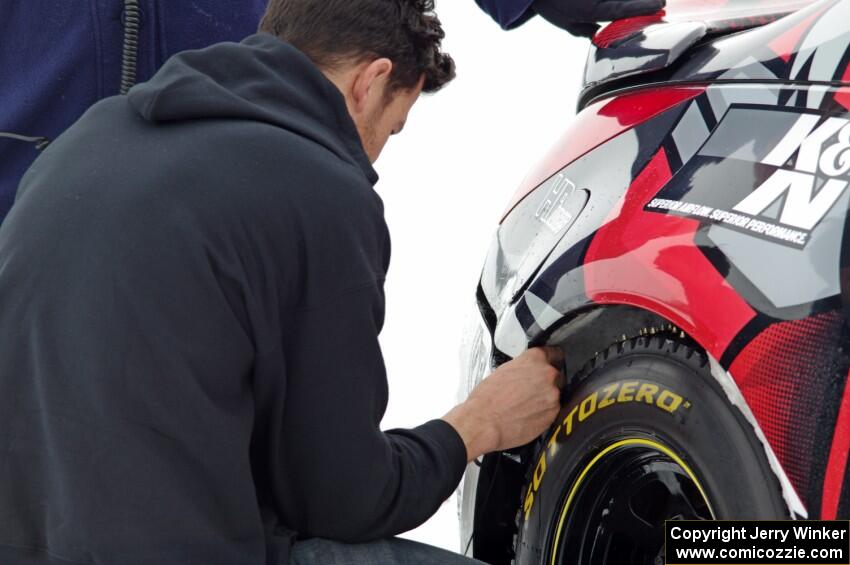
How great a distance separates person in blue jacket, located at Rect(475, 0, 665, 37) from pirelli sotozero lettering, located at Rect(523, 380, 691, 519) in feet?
2.28

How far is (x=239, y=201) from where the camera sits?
56.7 inches

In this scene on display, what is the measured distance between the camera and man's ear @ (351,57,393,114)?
1.65 m

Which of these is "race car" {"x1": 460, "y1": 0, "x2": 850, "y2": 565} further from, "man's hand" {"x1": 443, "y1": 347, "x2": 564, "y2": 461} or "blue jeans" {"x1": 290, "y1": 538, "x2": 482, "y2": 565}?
"blue jeans" {"x1": 290, "y1": 538, "x2": 482, "y2": 565}

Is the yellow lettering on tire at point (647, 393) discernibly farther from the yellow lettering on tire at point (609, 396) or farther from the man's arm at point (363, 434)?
the man's arm at point (363, 434)

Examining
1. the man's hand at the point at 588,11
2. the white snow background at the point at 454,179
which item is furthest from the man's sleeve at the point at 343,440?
the white snow background at the point at 454,179

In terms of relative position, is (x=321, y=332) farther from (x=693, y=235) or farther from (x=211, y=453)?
(x=693, y=235)

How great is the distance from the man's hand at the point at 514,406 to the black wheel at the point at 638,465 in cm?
3

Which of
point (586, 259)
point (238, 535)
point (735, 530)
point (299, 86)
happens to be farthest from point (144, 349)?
point (735, 530)

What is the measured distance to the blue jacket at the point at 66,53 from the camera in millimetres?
→ 2031

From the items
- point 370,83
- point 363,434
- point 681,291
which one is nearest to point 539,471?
point 363,434

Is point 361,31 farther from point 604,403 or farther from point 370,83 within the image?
point 604,403

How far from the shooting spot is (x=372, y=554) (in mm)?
1593

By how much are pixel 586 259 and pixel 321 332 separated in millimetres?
332

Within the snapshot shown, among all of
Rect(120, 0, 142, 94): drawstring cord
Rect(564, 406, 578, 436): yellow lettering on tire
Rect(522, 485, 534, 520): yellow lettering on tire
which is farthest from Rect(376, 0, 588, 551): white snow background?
Rect(120, 0, 142, 94): drawstring cord
